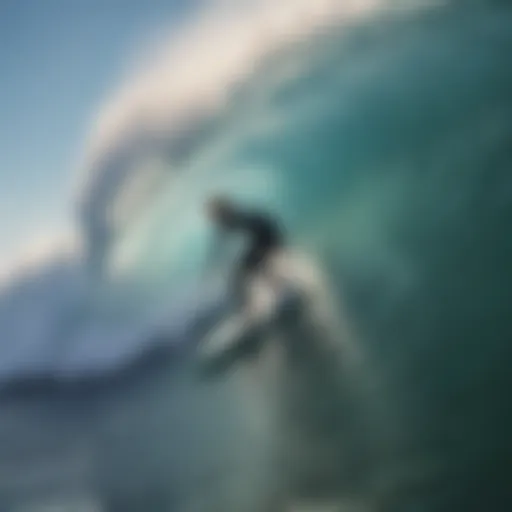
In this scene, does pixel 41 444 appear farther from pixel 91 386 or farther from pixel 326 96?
pixel 326 96

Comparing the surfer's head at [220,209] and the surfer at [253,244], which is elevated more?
the surfer's head at [220,209]

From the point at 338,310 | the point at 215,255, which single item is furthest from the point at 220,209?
the point at 338,310

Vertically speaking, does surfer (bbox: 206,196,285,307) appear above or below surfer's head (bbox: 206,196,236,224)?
below

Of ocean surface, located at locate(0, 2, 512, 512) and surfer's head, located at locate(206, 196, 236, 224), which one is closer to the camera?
ocean surface, located at locate(0, 2, 512, 512)

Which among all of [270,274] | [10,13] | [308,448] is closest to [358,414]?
[308,448]

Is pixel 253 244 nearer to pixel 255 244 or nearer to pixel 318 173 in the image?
pixel 255 244
